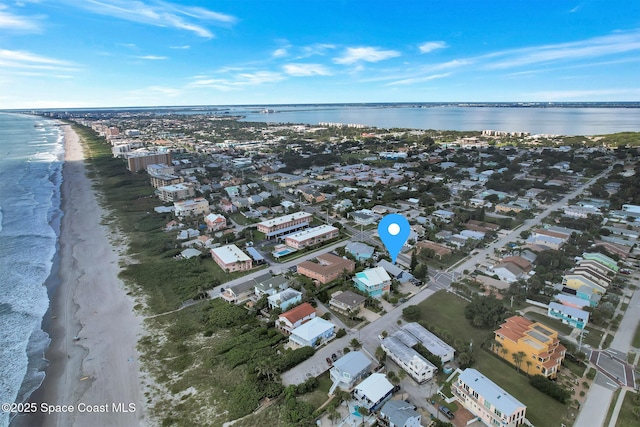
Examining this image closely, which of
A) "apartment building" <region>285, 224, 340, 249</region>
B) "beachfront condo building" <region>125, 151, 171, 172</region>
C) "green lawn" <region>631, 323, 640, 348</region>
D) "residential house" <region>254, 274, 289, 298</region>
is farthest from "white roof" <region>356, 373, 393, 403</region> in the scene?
"beachfront condo building" <region>125, 151, 171, 172</region>

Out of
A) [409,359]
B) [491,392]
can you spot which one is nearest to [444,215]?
[409,359]

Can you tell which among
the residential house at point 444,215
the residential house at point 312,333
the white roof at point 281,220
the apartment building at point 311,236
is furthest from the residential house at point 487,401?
the residential house at point 444,215

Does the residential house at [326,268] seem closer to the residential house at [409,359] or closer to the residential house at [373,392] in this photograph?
the residential house at [409,359]

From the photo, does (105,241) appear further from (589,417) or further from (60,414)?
(589,417)

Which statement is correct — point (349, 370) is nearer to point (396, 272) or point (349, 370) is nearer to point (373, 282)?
point (373, 282)

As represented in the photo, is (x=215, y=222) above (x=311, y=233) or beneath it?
beneath

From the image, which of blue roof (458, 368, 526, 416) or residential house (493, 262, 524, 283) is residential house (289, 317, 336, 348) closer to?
blue roof (458, 368, 526, 416)
